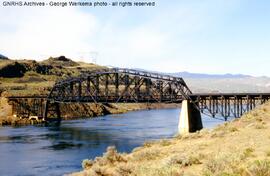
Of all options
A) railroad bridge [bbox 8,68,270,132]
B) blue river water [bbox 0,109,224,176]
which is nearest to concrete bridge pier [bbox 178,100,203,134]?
railroad bridge [bbox 8,68,270,132]

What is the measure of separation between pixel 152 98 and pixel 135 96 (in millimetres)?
15945

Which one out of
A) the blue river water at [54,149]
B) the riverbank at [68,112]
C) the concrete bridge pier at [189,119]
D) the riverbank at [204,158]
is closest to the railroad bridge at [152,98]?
the concrete bridge pier at [189,119]

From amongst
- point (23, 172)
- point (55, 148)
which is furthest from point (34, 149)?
point (23, 172)

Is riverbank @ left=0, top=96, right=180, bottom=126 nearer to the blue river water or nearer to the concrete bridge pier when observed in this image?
the concrete bridge pier

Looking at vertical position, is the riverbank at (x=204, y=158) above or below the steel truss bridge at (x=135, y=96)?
below

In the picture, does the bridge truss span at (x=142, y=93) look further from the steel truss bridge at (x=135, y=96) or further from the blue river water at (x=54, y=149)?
the blue river water at (x=54, y=149)

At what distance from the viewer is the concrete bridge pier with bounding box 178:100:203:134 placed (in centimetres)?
9638

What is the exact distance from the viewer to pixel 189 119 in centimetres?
9862

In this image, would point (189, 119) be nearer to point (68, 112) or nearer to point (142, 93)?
point (142, 93)

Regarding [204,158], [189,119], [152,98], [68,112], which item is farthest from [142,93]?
[204,158]

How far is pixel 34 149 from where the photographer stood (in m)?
75.9

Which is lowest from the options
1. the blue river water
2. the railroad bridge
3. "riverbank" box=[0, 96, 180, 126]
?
the blue river water

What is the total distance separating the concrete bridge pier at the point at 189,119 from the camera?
96.4m

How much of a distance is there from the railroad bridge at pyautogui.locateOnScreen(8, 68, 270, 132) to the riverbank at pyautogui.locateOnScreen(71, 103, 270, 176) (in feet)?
196
